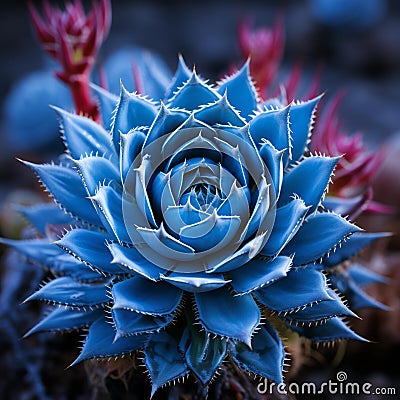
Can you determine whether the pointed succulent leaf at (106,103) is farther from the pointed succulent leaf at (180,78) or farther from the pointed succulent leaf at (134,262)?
the pointed succulent leaf at (134,262)

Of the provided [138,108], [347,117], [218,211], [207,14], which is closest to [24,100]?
[138,108]

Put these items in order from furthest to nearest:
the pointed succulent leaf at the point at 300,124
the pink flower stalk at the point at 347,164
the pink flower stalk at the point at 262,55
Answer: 1. the pink flower stalk at the point at 262,55
2. the pink flower stalk at the point at 347,164
3. the pointed succulent leaf at the point at 300,124

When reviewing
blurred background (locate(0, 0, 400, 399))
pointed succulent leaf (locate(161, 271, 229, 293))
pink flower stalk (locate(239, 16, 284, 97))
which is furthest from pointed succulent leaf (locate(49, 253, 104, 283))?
blurred background (locate(0, 0, 400, 399))

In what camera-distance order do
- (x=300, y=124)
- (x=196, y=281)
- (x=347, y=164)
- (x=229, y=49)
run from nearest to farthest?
(x=196, y=281)
(x=300, y=124)
(x=347, y=164)
(x=229, y=49)

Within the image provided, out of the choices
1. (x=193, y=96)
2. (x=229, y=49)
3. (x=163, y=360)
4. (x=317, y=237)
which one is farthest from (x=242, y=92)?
(x=229, y=49)

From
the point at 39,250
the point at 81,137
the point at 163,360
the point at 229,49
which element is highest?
the point at 229,49

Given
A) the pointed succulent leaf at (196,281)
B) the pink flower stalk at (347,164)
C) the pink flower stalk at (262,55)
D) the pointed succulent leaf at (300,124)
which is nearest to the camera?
the pointed succulent leaf at (196,281)

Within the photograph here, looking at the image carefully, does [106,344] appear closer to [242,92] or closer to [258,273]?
[258,273]

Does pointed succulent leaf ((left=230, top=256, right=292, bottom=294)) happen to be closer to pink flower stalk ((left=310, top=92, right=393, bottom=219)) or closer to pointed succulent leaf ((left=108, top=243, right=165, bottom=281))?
pointed succulent leaf ((left=108, top=243, right=165, bottom=281))

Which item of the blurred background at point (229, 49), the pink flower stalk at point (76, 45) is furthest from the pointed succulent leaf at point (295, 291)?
the blurred background at point (229, 49)
